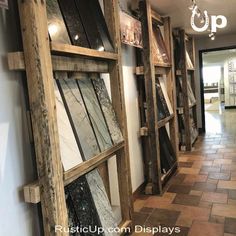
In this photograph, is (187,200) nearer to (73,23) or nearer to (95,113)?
(95,113)

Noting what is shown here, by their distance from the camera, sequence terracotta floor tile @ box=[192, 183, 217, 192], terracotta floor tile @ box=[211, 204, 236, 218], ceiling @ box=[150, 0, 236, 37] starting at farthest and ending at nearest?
ceiling @ box=[150, 0, 236, 37], terracotta floor tile @ box=[192, 183, 217, 192], terracotta floor tile @ box=[211, 204, 236, 218]

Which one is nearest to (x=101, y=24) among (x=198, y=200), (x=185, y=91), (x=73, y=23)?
(x=73, y=23)

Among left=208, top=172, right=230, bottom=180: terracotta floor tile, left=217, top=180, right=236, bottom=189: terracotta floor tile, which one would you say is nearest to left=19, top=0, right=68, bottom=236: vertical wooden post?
left=217, top=180, right=236, bottom=189: terracotta floor tile

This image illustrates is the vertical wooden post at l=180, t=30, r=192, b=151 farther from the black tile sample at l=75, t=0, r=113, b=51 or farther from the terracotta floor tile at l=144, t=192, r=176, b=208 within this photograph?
the black tile sample at l=75, t=0, r=113, b=51

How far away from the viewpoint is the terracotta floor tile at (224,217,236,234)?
2.30 meters

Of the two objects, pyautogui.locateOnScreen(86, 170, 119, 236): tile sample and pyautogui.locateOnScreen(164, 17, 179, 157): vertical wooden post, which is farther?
pyautogui.locateOnScreen(164, 17, 179, 157): vertical wooden post

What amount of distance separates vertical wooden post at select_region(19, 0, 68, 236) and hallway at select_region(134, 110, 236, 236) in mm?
1243

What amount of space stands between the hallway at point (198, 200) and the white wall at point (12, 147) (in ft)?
4.16

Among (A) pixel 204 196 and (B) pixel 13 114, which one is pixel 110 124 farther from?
(A) pixel 204 196

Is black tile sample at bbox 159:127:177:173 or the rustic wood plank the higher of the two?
the rustic wood plank

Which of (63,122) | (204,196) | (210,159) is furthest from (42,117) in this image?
(210,159)

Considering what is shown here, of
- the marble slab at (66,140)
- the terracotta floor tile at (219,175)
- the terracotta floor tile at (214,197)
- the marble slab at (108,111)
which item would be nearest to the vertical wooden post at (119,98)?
the marble slab at (108,111)

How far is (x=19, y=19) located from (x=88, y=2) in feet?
2.63

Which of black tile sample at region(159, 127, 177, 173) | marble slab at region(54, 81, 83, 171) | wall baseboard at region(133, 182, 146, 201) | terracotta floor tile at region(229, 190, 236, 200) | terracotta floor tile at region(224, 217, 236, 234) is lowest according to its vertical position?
terracotta floor tile at region(229, 190, 236, 200)
